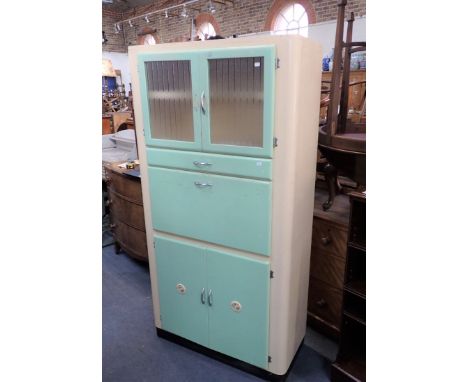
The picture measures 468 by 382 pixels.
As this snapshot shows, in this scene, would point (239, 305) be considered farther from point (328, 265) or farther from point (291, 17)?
point (291, 17)

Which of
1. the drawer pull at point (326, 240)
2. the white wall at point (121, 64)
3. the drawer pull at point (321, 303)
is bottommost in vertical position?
the drawer pull at point (321, 303)

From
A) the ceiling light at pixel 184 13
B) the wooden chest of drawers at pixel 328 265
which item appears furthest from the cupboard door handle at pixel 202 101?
the ceiling light at pixel 184 13

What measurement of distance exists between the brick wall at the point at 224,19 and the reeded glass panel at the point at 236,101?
4.25m

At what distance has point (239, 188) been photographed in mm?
1685

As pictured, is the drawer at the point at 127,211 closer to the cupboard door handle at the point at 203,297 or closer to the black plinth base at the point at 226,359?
the black plinth base at the point at 226,359

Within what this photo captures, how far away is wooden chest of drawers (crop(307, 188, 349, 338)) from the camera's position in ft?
6.58

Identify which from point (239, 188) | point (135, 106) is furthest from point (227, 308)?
point (135, 106)

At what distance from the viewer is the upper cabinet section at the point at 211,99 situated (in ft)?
4.98

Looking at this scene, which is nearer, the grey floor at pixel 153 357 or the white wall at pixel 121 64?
the grey floor at pixel 153 357

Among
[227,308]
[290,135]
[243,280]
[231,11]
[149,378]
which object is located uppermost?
[231,11]

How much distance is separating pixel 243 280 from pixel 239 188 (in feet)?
1.64

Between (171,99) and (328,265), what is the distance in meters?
1.32
